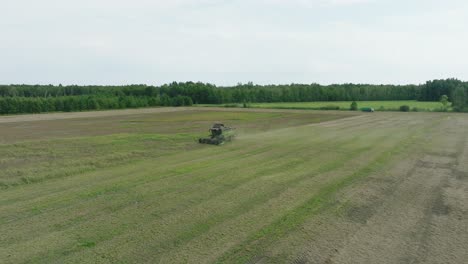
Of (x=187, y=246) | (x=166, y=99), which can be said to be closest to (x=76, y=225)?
(x=187, y=246)

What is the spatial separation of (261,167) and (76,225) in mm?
9349

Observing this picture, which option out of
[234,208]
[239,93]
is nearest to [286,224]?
[234,208]

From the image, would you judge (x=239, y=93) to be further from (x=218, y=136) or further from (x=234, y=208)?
(x=234, y=208)

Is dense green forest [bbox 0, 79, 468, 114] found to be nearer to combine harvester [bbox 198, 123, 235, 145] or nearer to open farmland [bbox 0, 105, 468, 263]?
combine harvester [bbox 198, 123, 235, 145]

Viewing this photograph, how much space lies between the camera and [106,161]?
18.5 metres

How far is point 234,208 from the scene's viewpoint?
35.5 ft

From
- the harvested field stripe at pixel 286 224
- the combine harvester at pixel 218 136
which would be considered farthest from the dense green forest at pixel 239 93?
the harvested field stripe at pixel 286 224

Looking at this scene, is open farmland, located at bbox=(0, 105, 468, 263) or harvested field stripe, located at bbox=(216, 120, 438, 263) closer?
harvested field stripe, located at bbox=(216, 120, 438, 263)

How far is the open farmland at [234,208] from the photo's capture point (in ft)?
25.9

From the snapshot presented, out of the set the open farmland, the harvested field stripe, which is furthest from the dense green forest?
the harvested field stripe

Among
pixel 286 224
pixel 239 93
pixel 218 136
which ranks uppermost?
pixel 239 93

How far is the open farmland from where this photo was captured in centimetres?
789

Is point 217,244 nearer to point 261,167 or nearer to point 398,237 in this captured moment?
point 398,237

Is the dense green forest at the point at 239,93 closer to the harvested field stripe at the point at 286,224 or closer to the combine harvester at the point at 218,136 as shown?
the combine harvester at the point at 218,136
